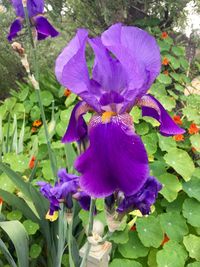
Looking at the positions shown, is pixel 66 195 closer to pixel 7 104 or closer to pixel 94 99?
pixel 94 99

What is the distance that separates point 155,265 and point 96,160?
1.11 m

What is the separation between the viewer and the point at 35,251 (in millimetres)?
1592

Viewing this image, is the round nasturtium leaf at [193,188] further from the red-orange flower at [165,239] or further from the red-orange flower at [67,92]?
the red-orange flower at [67,92]

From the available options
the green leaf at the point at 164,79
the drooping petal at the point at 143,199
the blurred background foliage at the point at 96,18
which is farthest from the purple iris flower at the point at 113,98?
the blurred background foliage at the point at 96,18

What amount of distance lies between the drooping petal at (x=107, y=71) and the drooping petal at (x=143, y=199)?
270 millimetres

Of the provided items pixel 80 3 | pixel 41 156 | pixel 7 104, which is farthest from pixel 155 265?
pixel 80 3

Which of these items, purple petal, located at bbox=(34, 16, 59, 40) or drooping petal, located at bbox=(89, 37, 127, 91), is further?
purple petal, located at bbox=(34, 16, 59, 40)

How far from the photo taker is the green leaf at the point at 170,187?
5.63 feet

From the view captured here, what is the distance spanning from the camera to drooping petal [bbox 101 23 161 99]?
0.66 m

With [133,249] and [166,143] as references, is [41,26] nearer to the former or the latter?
[166,143]

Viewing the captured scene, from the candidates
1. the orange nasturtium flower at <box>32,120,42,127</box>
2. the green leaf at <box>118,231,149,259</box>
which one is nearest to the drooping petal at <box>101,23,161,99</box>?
the green leaf at <box>118,231,149,259</box>

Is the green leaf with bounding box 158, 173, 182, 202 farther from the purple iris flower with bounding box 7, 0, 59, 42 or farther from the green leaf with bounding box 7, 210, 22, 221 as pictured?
the purple iris flower with bounding box 7, 0, 59, 42

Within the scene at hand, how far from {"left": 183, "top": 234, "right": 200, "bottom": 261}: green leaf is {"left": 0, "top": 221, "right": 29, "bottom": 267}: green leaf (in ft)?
2.45

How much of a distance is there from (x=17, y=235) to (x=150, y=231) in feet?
2.16
